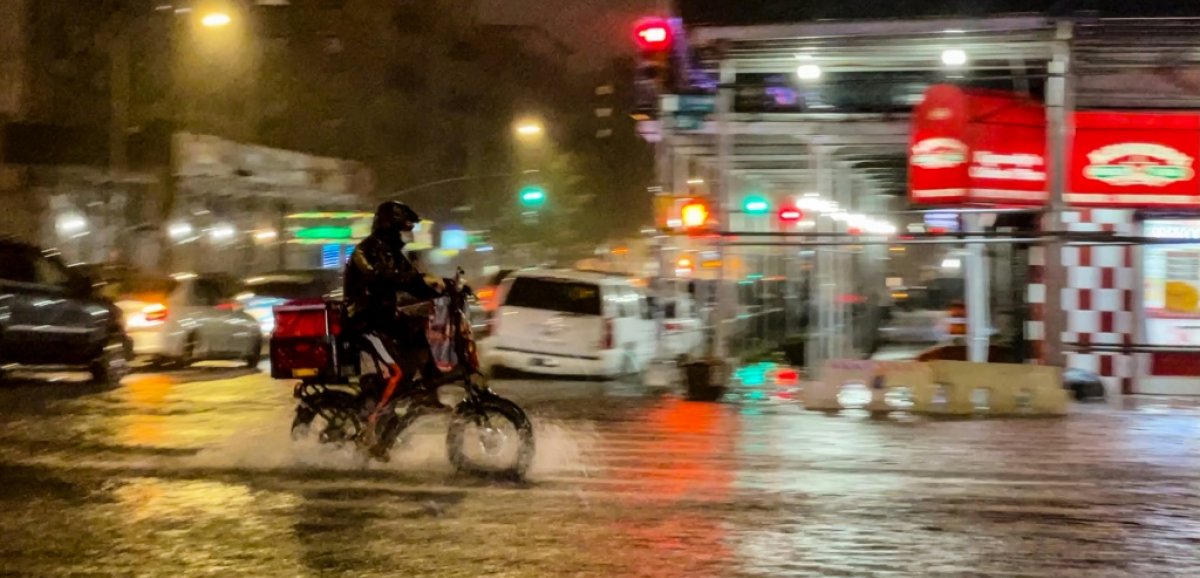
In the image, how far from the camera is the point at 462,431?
28.0 feet

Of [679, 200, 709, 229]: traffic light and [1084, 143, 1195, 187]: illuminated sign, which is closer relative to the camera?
[679, 200, 709, 229]: traffic light

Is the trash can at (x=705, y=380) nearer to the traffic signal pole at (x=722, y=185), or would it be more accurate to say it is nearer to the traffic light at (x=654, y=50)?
the traffic signal pole at (x=722, y=185)

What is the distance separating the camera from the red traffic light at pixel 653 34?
13891 millimetres

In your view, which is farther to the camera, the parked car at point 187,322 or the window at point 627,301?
the parked car at point 187,322

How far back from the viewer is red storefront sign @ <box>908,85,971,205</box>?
45.4 ft

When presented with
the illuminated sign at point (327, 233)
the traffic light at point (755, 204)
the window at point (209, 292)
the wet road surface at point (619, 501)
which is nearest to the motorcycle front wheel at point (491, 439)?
the wet road surface at point (619, 501)

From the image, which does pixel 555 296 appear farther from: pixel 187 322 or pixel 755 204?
pixel 755 204

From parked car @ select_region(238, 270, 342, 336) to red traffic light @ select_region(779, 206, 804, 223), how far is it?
7.28 meters

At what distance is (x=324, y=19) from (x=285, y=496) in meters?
35.2

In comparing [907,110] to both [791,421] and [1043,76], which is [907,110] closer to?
[1043,76]

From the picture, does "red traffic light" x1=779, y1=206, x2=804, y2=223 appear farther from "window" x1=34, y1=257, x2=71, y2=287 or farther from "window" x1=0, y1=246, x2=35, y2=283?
"window" x1=0, y1=246, x2=35, y2=283

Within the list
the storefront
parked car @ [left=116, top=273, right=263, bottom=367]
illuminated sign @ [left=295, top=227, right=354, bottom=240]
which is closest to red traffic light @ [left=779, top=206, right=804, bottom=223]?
the storefront

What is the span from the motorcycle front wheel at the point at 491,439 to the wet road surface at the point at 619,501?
0.18m

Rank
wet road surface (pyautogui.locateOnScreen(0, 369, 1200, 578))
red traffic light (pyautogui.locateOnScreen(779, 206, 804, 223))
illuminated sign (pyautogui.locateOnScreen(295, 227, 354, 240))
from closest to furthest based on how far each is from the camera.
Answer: wet road surface (pyautogui.locateOnScreen(0, 369, 1200, 578)) → red traffic light (pyautogui.locateOnScreen(779, 206, 804, 223)) → illuminated sign (pyautogui.locateOnScreen(295, 227, 354, 240))
